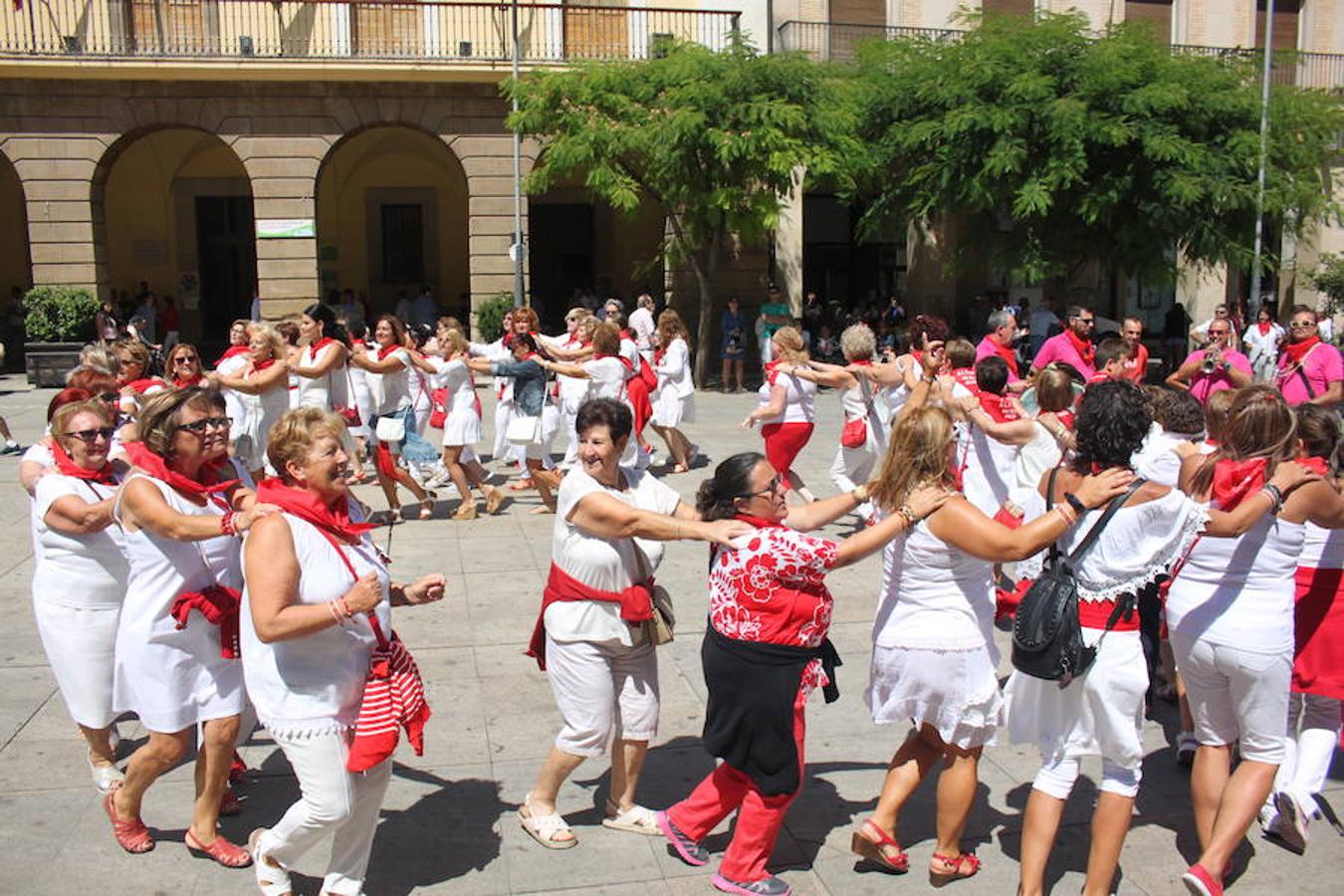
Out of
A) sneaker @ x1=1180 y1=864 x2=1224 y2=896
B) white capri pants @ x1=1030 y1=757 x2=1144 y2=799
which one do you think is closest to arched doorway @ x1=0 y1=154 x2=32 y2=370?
white capri pants @ x1=1030 y1=757 x2=1144 y2=799

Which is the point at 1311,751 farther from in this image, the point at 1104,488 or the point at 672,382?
the point at 672,382

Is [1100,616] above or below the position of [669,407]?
above

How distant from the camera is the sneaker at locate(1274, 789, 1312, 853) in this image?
479 centimetres

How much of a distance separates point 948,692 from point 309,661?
2069 mm

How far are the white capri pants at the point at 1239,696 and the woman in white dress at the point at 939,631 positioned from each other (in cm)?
70

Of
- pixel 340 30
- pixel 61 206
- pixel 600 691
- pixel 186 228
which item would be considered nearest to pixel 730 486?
pixel 600 691

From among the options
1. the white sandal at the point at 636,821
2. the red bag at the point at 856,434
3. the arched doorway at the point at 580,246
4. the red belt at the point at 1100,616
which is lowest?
the white sandal at the point at 636,821

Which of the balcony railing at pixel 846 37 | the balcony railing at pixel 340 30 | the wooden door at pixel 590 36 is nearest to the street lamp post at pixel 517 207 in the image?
the balcony railing at pixel 340 30

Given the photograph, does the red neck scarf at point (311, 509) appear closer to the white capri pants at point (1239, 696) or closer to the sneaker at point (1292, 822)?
the white capri pants at point (1239, 696)

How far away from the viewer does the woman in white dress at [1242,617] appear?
4.36 meters

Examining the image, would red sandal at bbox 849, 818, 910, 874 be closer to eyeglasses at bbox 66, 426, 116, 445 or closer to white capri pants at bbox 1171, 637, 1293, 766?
white capri pants at bbox 1171, 637, 1293, 766

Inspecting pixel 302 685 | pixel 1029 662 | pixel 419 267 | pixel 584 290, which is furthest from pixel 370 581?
pixel 419 267

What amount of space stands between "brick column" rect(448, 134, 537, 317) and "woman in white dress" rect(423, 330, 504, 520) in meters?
13.2

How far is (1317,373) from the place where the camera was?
953 cm
